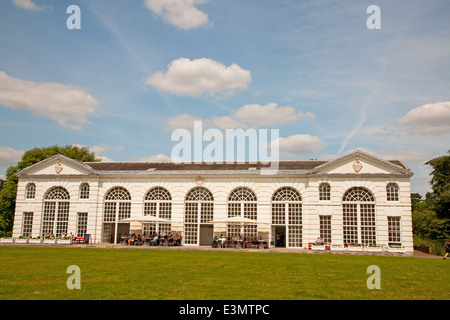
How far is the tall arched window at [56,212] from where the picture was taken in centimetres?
3238

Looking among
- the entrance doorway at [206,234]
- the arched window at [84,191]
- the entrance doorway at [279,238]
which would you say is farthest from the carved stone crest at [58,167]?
the entrance doorway at [279,238]

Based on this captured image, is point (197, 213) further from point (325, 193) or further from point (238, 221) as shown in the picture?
point (325, 193)

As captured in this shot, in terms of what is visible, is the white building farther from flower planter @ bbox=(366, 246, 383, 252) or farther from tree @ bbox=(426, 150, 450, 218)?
tree @ bbox=(426, 150, 450, 218)

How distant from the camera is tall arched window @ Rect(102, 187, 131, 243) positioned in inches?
1265

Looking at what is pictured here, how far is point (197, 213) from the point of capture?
31.3m

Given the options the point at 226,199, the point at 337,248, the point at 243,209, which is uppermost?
the point at 226,199

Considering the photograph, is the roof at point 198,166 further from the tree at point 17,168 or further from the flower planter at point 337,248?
the tree at point 17,168

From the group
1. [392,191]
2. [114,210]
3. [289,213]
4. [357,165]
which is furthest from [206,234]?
[392,191]

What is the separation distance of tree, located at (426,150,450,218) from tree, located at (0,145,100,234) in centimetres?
4081

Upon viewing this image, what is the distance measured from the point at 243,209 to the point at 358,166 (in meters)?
9.52

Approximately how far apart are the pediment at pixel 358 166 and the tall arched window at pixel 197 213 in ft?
29.6

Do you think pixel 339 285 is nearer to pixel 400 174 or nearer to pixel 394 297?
pixel 394 297

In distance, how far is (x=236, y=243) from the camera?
28.6m

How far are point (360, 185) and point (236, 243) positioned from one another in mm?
10369
